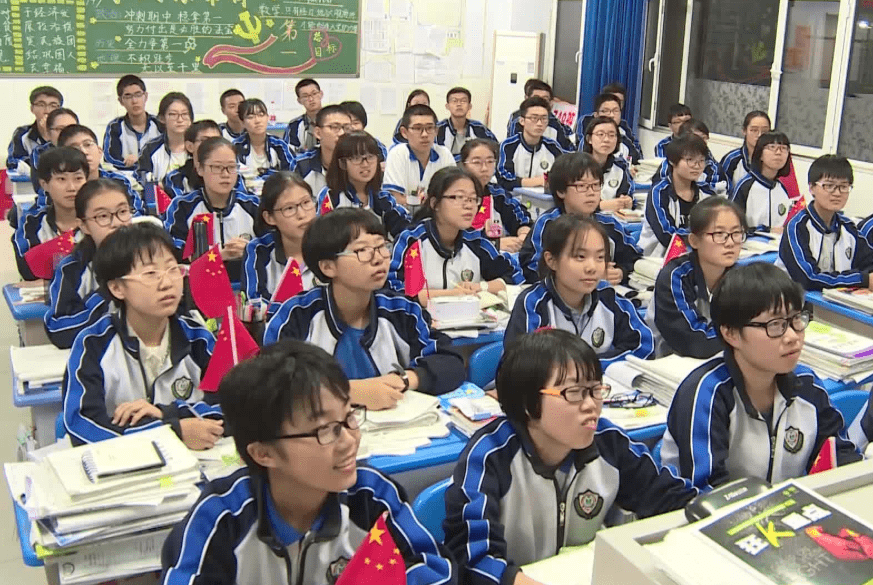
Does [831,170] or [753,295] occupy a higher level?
[831,170]

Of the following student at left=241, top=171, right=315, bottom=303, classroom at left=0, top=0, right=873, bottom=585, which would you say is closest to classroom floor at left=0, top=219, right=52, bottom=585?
classroom at left=0, top=0, right=873, bottom=585

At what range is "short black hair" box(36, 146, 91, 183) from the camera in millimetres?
3787

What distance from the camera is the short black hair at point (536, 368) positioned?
5.51 feet

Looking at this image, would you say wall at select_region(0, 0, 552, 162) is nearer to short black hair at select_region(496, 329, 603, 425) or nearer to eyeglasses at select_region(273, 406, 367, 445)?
short black hair at select_region(496, 329, 603, 425)

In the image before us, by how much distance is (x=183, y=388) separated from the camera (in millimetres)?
2338

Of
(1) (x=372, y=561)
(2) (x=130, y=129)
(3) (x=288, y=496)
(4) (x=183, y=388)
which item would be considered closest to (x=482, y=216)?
(4) (x=183, y=388)

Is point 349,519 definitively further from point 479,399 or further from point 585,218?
point 585,218

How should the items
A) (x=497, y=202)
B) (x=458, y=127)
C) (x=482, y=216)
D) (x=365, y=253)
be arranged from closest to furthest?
(x=365, y=253) < (x=482, y=216) < (x=497, y=202) < (x=458, y=127)

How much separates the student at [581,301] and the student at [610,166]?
248cm

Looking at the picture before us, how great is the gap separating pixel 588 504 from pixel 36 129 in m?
6.08

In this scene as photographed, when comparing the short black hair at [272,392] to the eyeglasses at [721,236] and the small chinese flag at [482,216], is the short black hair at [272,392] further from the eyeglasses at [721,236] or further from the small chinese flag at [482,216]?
the small chinese flag at [482,216]

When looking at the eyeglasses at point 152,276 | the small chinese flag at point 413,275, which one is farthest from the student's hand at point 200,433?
the small chinese flag at point 413,275

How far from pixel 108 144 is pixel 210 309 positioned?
170 inches

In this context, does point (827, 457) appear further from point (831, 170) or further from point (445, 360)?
point (831, 170)
